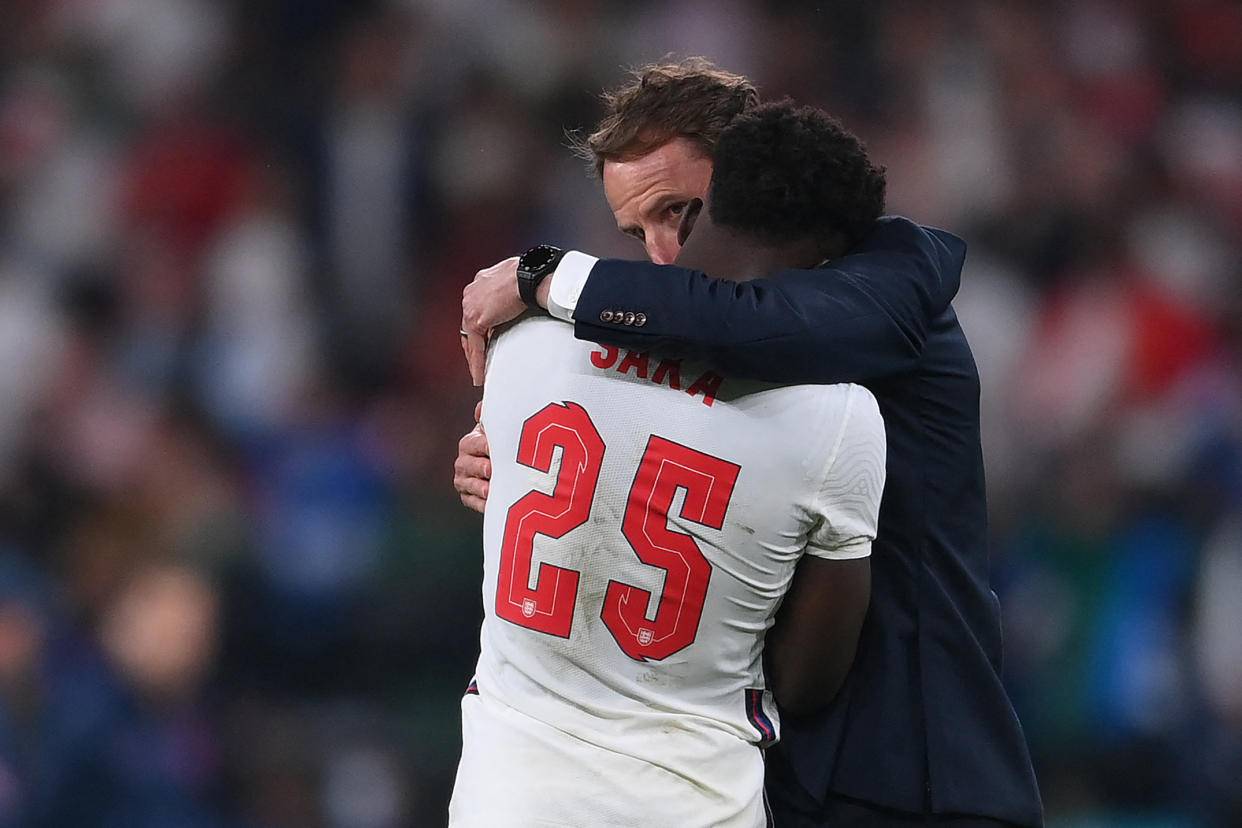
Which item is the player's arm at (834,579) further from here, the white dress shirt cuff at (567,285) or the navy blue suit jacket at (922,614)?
the white dress shirt cuff at (567,285)

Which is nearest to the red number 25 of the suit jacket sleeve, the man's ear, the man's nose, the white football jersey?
the white football jersey

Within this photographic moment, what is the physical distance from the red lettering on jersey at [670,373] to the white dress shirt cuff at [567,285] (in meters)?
0.10

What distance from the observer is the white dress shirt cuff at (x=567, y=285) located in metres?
1.45

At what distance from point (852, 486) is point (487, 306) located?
44 cm

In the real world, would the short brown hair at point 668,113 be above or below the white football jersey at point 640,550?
above

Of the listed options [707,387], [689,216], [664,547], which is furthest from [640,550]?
[689,216]

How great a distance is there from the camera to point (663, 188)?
6.53ft

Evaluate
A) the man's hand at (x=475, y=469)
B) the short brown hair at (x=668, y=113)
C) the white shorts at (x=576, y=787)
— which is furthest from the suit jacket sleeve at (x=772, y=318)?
the short brown hair at (x=668, y=113)

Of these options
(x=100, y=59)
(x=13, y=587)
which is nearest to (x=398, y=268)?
(x=100, y=59)

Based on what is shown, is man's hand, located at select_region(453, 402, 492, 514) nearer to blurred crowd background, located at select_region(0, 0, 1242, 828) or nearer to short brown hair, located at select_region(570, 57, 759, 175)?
short brown hair, located at select_region(570, 57, 759, 175)

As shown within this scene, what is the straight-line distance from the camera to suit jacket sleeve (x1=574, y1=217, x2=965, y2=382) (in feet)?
4.61

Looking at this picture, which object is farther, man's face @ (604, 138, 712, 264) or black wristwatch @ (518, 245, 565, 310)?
man's face @ (604, 138, 712, 264)

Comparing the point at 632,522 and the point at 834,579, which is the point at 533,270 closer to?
the point at 632,522

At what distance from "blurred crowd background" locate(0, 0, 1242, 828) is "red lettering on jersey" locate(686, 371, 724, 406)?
235 cm
